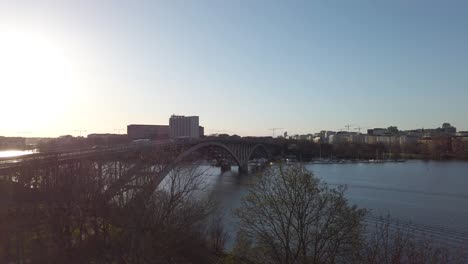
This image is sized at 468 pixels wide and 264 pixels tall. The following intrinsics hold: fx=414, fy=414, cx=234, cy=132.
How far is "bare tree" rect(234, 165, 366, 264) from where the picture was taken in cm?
1013

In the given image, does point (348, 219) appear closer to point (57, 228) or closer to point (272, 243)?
point (272, 243)

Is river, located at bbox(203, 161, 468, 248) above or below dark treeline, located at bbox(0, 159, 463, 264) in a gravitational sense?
below

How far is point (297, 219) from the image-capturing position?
35.9 feet

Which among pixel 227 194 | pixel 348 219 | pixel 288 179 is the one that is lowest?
pixel 227 194

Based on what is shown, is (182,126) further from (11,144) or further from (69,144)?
(69,144)

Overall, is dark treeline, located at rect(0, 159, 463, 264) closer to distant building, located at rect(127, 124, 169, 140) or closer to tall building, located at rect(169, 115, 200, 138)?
distant building, located at rect(127, 124, 169, 140)

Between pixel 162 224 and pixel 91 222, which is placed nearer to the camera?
pixel 162 224

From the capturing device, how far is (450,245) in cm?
1566

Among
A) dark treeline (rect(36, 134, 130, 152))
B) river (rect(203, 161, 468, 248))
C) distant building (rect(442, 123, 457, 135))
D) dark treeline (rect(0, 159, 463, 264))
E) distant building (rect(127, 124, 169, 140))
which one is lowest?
river (rect(203, 161, 468, 248))

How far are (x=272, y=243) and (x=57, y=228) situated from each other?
5.84 m

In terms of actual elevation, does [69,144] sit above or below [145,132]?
below

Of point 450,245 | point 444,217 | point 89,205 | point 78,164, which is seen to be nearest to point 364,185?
point 444,217

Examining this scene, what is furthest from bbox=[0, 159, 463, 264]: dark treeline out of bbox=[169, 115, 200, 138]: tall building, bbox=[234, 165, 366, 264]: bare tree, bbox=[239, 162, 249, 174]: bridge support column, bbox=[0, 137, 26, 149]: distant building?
bbox=[169, 115, 200, 138]: tall building

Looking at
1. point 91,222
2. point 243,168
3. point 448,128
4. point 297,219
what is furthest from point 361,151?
point 448,128
